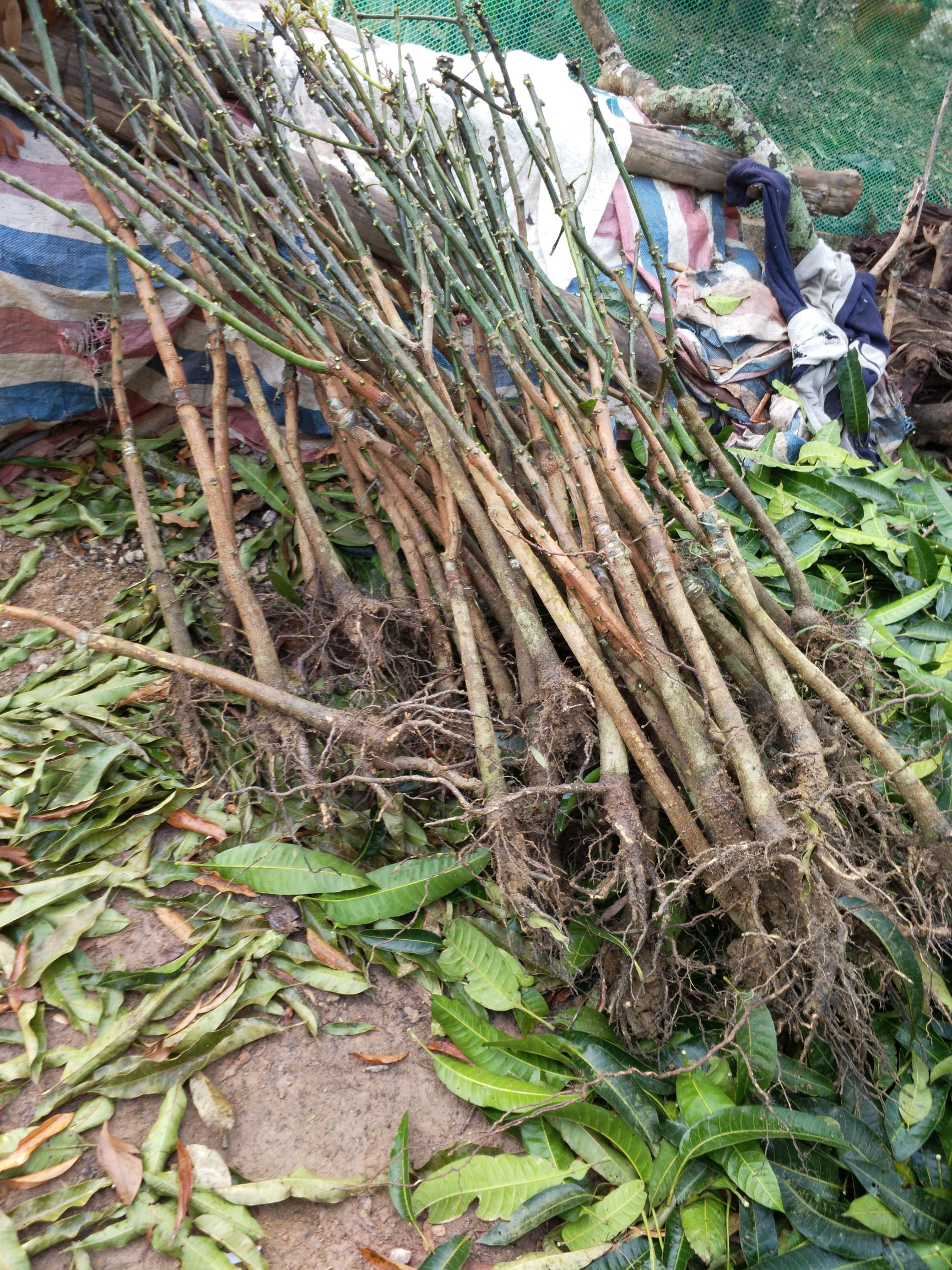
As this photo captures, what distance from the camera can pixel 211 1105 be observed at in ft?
5.23

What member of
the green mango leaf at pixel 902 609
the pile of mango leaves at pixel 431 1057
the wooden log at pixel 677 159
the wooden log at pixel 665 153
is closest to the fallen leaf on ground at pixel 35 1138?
the pile of mango leaves at pixel 431 1057

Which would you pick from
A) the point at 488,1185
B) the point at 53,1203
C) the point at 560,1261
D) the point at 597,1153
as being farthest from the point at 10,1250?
the point at 597,1153

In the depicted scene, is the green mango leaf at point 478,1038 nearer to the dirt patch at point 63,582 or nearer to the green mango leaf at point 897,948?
the green mango leaf at point 897,948

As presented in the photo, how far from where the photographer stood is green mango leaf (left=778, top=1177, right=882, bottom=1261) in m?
1.43

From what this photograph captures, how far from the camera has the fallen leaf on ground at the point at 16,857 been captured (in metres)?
1.89

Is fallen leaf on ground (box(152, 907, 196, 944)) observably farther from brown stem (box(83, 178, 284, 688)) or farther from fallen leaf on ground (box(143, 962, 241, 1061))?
brown stem (box(83, 178, 284, 688))

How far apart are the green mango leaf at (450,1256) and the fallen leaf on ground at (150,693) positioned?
1.51m

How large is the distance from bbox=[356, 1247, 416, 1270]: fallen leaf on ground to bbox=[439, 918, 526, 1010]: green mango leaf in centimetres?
49

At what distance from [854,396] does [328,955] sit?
3.02 m

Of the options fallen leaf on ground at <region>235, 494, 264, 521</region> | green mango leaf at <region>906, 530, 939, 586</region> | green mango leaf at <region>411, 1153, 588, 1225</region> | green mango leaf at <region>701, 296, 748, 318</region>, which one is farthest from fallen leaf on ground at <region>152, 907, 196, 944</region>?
green mango leaf at <region>701, 296, 748, 318</region>

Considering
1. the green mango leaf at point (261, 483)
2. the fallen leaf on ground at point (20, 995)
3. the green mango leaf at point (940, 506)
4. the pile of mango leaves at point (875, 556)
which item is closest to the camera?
the fallen leaf on ground at point (20, 995)

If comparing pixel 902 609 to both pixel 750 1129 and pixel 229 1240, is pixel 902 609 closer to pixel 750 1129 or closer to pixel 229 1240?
pixel 750 1129

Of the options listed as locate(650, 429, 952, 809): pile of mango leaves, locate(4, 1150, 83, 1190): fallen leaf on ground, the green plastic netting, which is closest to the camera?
locate(4, 1150, 83, 1190): fallen leaf on ground

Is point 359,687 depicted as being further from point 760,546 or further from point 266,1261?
point 760,546
